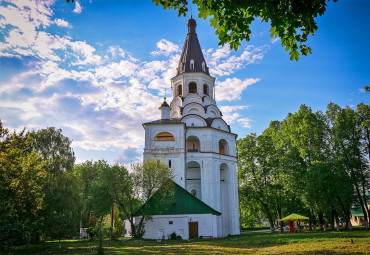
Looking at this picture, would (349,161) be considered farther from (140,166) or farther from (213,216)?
(140,166)

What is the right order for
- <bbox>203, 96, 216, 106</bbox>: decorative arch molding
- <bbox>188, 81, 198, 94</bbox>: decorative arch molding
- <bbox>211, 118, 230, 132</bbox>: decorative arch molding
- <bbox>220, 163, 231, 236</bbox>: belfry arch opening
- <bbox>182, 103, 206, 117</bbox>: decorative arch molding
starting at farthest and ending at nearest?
<bbox>188, 81, 198, 94</bbox>: decorative arch molding < <bbox>203, 96, 216, 106</bbox>: decorative arch molding < <bbox>182, 103, 206, 117</bbox>: decorative arch molding < <bbox>211, 118, 230, 132</bbox>: decorative arch molding < <bbox>220, 163, 231, 236</bbox>: belfry arch opening

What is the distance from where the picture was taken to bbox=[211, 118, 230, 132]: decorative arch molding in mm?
36366

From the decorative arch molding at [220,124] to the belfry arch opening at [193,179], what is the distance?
17.6ft

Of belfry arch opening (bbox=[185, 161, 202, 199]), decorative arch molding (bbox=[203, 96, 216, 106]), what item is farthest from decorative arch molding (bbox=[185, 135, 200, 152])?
decorative arch molding (bbox=[203, 96, 216, 106])

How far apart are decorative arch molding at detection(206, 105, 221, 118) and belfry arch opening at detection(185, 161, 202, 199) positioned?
6763 millimetres

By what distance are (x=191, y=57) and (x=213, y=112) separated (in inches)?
332

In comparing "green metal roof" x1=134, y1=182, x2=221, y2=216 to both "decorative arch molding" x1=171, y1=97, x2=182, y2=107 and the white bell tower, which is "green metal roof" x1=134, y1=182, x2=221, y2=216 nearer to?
the white bell tower

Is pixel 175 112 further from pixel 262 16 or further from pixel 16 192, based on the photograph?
pixel 262 16

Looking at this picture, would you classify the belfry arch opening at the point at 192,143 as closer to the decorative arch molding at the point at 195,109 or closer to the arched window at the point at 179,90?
the decorative arch molding at the point at 195,109

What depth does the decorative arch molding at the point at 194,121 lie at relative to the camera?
35.4 metres

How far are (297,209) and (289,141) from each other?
26.7 feet

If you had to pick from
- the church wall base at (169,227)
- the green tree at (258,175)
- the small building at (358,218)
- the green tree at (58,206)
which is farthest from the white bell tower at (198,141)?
the small building at (358,218)

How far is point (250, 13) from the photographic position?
246 inches

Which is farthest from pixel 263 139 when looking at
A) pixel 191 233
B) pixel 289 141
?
pixel 191 233
